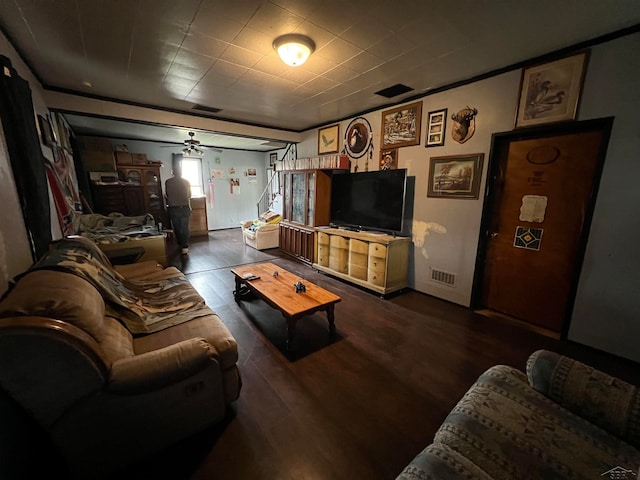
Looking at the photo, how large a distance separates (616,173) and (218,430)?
3307mm

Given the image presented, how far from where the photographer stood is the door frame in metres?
2.01

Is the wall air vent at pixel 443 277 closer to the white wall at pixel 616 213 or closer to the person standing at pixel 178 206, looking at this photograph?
the white wall at pixel 616 213

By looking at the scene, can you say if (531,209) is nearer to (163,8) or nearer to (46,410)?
(163,8)

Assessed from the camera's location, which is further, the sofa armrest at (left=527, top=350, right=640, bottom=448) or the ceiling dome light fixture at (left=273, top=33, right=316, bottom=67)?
the ceiling dome light fixture at (left=273, top=33, right=316, bottom=67)

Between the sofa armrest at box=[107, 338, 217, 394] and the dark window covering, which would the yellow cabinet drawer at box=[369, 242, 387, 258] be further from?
the dark window covering

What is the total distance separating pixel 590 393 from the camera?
1.04m

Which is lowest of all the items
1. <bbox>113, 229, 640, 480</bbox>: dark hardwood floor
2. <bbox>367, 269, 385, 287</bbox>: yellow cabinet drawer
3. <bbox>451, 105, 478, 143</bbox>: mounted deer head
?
<bbox>113, 229, 640, 480</bbox>: dark hardwood floor

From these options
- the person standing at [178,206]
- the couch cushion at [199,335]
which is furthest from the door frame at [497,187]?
the person standing at [178,206]

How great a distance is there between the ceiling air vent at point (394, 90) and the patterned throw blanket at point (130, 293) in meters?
2.95

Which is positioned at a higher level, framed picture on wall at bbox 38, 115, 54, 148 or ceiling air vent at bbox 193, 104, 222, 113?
ceiling air vent at bbox 193, 104, 222, 113

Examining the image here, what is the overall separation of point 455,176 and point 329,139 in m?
2.31

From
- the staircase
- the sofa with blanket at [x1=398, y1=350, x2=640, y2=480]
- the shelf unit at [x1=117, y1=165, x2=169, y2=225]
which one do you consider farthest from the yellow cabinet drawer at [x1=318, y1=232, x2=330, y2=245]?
the shelf unit at [x1=117, y1=165, x2=169, y2=225]

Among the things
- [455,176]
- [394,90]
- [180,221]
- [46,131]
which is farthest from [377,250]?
[180,221]

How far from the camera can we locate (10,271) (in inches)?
→ 55.0
